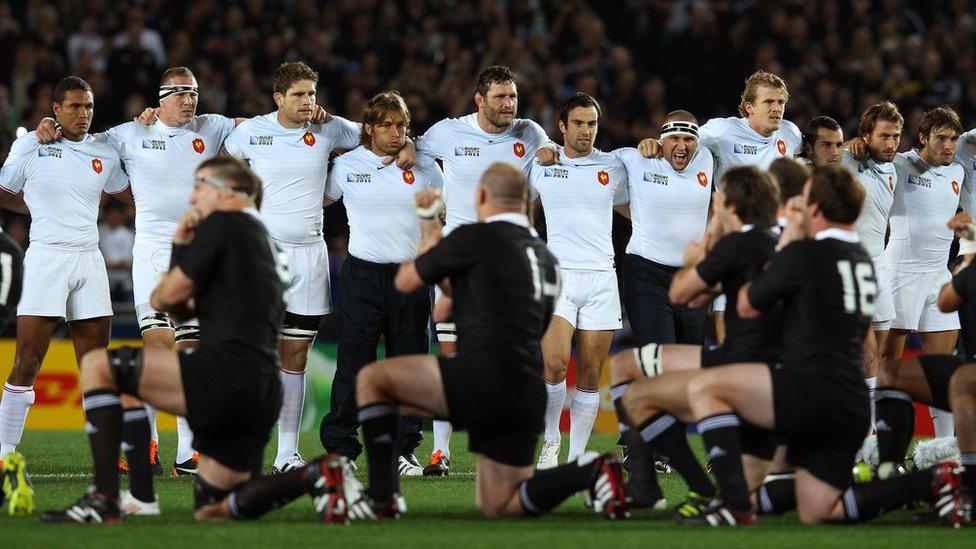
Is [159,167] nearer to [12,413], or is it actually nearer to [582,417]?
[12,413]

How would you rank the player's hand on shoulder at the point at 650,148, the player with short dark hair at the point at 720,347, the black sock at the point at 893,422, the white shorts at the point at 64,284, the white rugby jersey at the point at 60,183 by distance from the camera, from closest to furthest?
the player with short dark hair at the point at 720,347 → the black sock at the point at 893,422 → the white shorts at the point at 64,284 → the white rugby jersey at the point at 60,183 → the player's hand on shoulder at the point at 650,148

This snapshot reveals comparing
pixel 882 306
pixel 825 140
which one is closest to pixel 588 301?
pixel 825 140

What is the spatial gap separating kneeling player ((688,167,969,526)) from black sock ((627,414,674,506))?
612 mm

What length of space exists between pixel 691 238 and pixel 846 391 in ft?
12.5

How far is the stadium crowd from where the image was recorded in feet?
56.4

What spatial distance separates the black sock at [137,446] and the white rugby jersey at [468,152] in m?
4.00

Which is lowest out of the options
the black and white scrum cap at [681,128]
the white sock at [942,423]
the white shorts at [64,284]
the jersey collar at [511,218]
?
the white sock at [942,423]

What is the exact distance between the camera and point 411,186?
34.2ft

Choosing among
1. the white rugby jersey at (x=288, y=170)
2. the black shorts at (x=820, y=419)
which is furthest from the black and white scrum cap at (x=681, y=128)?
the black shorts at (x=820, y=419)

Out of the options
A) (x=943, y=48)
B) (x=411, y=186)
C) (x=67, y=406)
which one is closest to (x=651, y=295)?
(x=411, y=186)

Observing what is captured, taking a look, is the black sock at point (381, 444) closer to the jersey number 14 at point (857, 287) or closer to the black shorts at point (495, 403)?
the black shorts at point (495, 403)

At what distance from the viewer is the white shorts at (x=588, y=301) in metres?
10.6

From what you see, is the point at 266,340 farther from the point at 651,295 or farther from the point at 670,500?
the point at 651,295

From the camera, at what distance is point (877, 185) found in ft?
35.8
